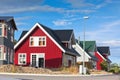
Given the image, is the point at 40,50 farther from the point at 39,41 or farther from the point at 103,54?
the point at 103,54

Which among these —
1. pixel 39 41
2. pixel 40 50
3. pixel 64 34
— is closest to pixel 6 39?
pixel 40 50

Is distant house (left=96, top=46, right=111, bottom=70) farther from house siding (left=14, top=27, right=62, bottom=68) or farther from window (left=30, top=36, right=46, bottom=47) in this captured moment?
window (left=30, top=36, right=46, bottom=47)

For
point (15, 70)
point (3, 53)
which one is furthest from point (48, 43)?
point (15, 70)

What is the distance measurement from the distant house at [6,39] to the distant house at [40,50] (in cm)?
535

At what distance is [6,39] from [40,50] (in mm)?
10028

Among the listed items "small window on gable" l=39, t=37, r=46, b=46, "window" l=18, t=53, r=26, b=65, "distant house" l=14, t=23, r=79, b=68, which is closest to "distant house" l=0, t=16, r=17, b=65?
"distant house" l=14, t=23, r=79, b=68

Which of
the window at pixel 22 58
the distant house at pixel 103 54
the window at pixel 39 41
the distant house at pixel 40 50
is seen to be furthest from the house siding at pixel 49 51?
the distant house at pixel 103 54

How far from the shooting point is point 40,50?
58406 millimetres

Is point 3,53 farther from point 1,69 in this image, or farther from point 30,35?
point 30,35

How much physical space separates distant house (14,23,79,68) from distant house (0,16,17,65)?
535 cm

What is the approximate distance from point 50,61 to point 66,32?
308 inches

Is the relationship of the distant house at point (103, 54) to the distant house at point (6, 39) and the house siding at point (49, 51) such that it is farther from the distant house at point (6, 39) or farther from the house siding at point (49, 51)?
the distant house at point (6, 39)

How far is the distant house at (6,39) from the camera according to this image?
47.8m

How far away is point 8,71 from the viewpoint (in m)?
40.1
